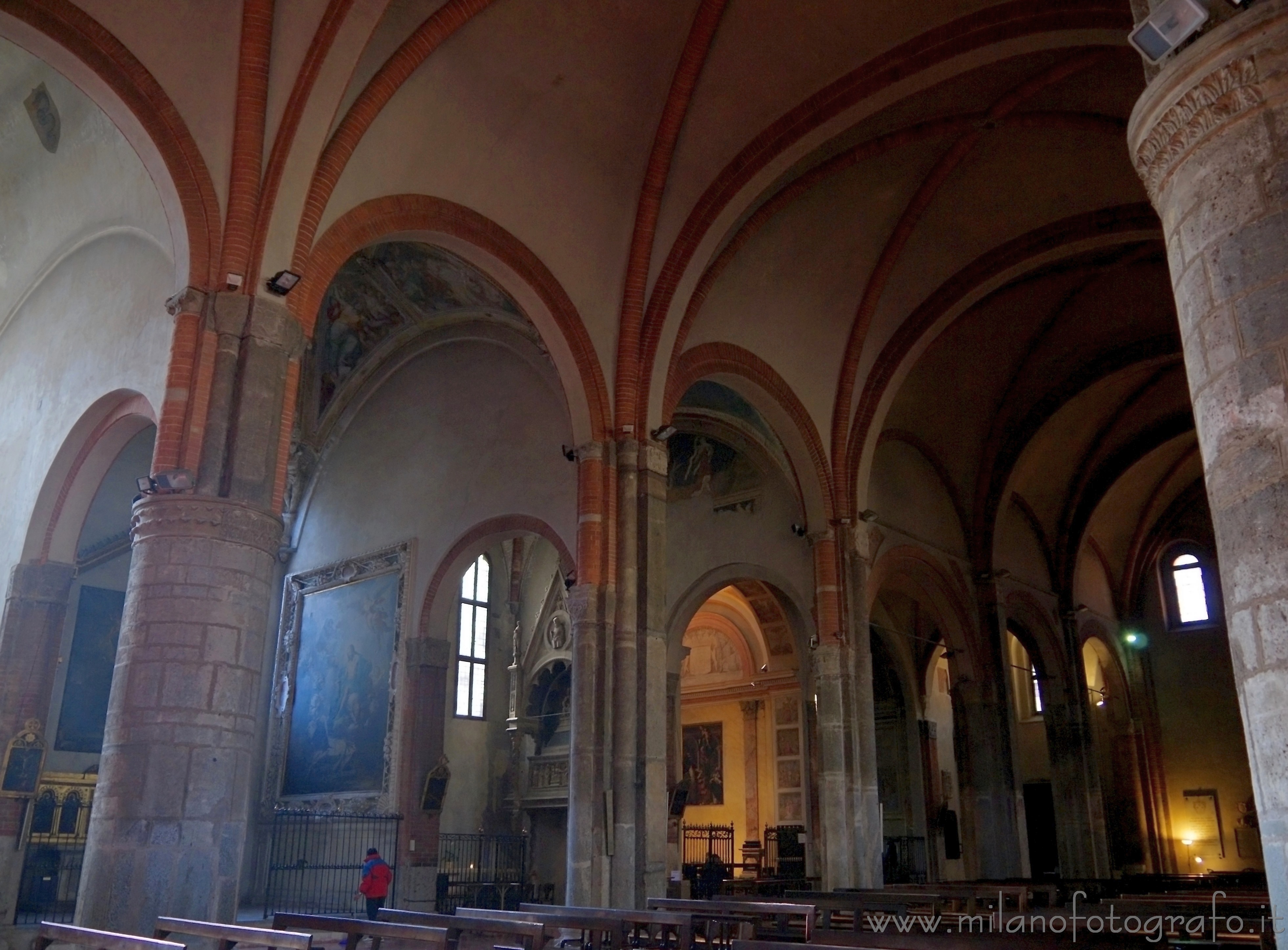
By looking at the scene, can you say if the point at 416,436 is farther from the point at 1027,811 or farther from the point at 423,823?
the point at 1027,811

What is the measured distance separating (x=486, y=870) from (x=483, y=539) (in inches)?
240

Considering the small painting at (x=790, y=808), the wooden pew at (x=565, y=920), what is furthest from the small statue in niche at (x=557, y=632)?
the wooden pew at (x=565, y=920)

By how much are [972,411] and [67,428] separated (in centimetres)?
1475

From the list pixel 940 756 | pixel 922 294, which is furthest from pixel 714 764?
pixel 922 294

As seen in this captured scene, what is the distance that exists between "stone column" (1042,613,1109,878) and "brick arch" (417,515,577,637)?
12220 mm

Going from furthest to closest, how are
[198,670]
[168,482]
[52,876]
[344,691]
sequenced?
[344,691], [52,876], [168,482], [198,670]

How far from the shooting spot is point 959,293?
15.6 m

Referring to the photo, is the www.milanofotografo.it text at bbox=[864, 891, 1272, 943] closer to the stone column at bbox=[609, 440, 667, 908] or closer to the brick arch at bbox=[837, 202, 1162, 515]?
the stone column at bbox=[609, 440, 667, 908]

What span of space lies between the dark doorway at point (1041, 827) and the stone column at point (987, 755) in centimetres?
809

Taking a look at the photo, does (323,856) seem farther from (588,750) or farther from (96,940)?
(96,940)

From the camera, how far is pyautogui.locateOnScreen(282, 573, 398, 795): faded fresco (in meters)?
16.0

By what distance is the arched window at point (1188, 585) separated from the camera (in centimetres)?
2659

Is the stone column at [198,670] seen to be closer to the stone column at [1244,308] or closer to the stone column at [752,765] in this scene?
the stone column at [1244,308]

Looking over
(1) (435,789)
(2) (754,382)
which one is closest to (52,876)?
(1) (435,789)
